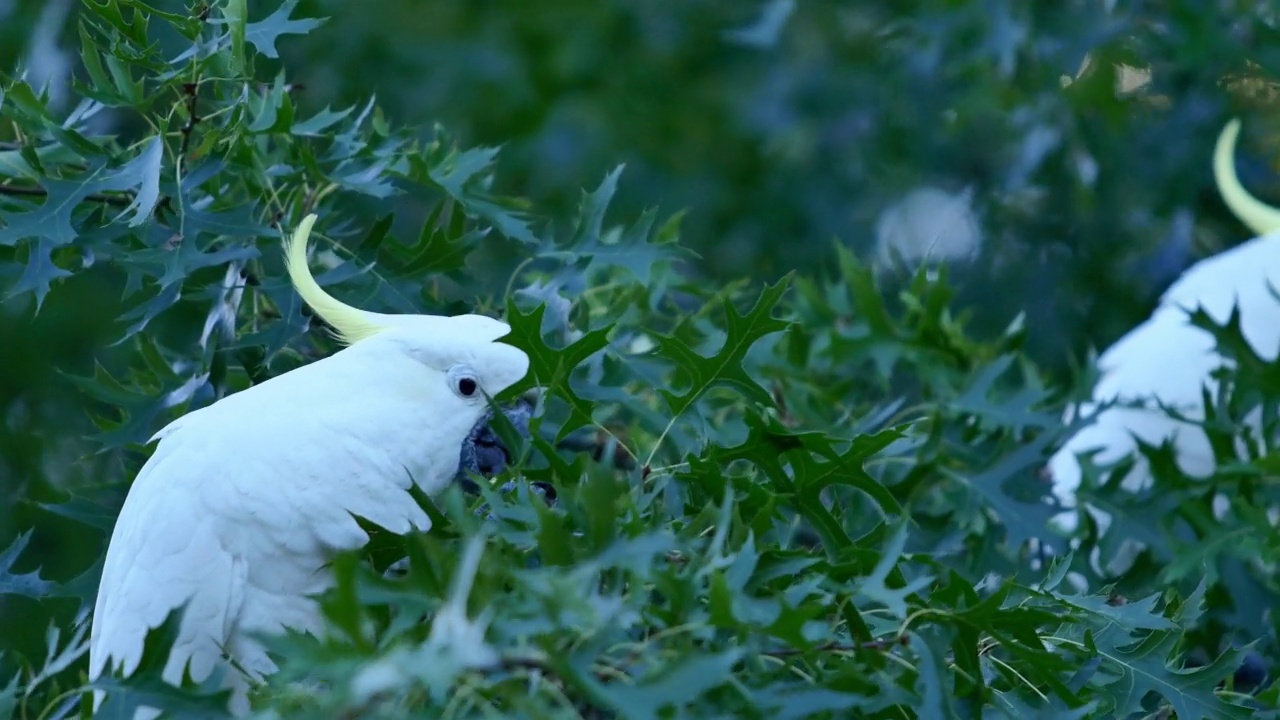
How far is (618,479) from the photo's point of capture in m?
1.30

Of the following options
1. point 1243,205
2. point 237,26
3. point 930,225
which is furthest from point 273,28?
point 930,225

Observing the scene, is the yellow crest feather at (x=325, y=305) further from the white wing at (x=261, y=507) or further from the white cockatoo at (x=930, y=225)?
the white cockatoo at (x=930, y=225)

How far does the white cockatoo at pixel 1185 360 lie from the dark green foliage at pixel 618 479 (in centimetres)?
26

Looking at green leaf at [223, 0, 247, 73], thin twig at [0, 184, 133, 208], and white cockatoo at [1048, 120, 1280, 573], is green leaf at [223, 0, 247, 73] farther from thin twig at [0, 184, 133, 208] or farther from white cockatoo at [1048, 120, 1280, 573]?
white cockatoo at [1048, 120, 1280, 573]

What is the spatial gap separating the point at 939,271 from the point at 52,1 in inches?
132

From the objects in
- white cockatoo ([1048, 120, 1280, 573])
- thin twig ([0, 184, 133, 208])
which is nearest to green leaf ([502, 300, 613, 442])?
thin twig ([0, 184, 133, 208])

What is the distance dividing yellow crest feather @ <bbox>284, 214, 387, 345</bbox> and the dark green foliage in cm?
5

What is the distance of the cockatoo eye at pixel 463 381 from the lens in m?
1.62

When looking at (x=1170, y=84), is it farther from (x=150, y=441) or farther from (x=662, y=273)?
(x=150, y=441)

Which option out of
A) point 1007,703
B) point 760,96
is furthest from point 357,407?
point 760,96

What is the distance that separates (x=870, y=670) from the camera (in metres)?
1.23

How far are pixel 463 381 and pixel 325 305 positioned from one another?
21 centimetres

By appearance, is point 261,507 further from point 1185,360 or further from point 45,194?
point 1185,360

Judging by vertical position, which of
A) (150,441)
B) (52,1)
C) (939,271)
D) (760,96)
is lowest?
(760,96)
